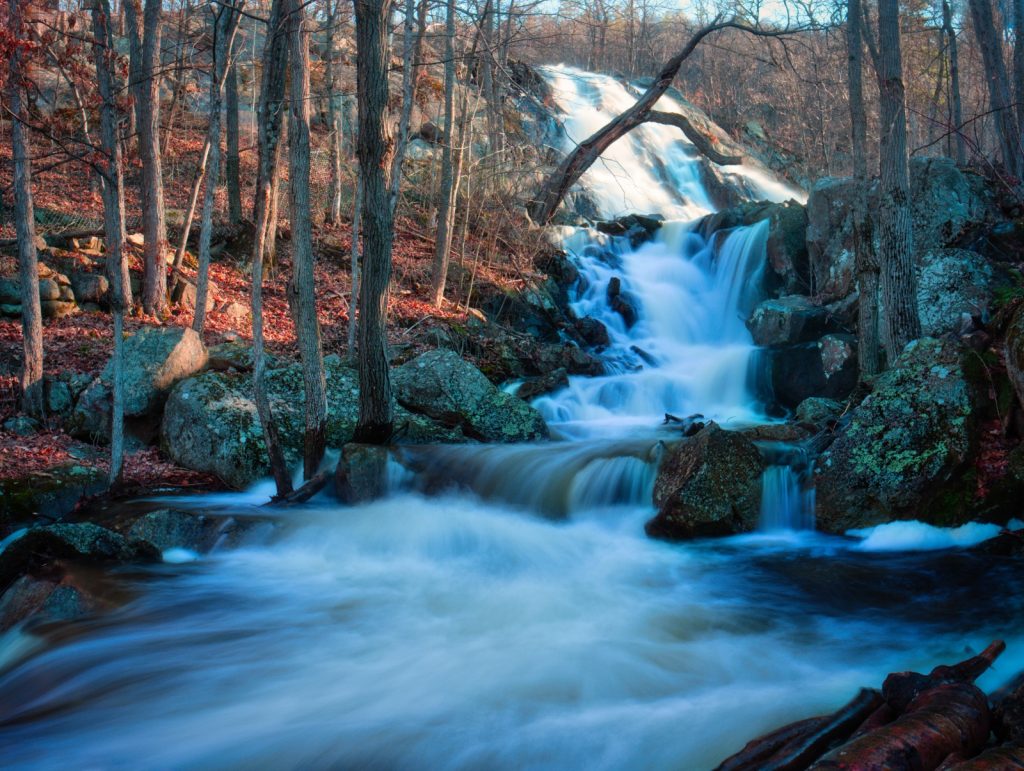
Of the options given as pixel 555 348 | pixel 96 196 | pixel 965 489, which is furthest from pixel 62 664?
pixel 96 196

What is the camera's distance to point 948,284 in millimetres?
10766

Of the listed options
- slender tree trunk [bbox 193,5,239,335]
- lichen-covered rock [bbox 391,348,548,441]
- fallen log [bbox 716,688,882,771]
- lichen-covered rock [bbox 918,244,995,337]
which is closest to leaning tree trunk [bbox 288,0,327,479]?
slender tree trunk [bbox 193,5,239,335]

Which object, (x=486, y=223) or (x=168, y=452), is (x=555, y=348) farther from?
(x=168, y=452)

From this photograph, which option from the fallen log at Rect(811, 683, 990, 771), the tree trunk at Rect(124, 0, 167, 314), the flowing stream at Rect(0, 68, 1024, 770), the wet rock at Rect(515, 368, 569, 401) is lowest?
the flowing stream at Rect(0, 68, 1024, 770)

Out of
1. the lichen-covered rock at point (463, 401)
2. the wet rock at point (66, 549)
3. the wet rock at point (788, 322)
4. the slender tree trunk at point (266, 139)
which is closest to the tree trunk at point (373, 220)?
the slender tree trunk at point (266, 139)

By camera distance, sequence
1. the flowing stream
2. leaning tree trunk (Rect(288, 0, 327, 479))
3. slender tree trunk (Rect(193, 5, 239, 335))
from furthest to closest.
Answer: slender tree trunk (Rect(193, 5, 239, 335)) → leaning tree trunk (Rect(288, 0, 327, 479)) → the flowing stream

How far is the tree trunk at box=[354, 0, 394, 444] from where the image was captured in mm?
8055

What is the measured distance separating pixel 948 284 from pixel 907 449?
4.46 m

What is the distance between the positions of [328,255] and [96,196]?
5641 millimetres

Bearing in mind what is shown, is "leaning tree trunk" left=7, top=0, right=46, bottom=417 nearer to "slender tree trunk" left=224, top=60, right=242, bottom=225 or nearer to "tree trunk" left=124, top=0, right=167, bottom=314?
"tree trunk" left=124, top=0, right=167, bottom=314

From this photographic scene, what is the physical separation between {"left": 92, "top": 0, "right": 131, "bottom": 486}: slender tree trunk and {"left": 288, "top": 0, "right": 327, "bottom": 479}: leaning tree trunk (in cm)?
170

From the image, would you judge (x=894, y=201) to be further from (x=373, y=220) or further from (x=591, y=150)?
(x=591, y=150)

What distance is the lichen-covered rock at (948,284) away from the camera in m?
10.6

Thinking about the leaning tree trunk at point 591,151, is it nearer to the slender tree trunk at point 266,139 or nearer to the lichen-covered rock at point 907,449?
the slender tree trunk at point 266,139
